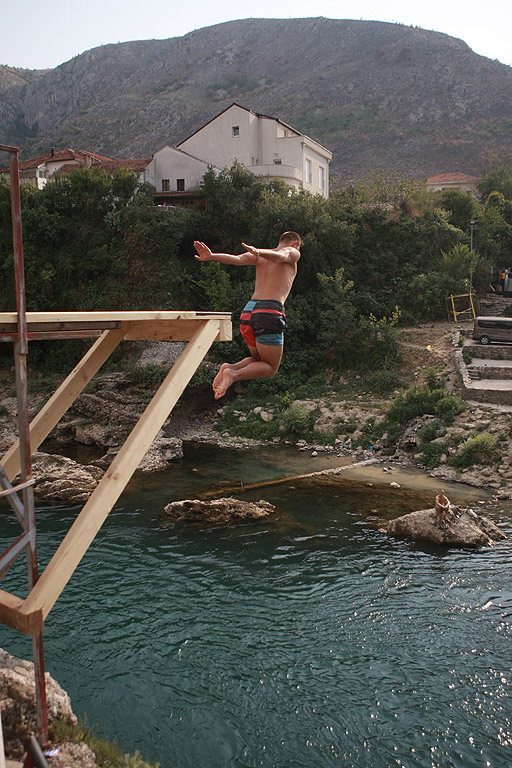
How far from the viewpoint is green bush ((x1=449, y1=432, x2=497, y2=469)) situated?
53.3 feet

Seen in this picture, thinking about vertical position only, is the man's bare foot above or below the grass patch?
above

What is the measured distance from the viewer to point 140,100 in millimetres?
90938

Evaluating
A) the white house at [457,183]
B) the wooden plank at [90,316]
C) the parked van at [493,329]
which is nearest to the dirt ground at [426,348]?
the parked van at [493,329]

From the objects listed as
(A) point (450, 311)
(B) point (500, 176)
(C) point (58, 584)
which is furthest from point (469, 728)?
(B) point (500, 176)

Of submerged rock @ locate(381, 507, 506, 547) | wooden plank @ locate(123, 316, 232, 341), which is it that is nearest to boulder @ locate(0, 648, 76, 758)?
wooden plank @ locate(123, 316, 232, 341)

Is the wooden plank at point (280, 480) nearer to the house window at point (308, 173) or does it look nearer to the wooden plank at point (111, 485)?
the wooden plank at point (111, 485)

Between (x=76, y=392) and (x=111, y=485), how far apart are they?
5.10 feet

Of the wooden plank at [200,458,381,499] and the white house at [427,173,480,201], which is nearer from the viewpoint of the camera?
the wooden plank at [200,458,381,499]

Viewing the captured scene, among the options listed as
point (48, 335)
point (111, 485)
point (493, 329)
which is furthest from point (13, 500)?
point (493, 329)

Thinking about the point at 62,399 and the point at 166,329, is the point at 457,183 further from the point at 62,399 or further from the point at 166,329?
the point at 62,399

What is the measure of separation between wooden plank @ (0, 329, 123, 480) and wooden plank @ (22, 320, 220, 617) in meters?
0.83

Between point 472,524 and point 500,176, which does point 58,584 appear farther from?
point 500,176

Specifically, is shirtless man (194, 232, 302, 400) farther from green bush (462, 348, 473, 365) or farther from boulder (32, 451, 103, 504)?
green bush (462, 348, 473, 365)

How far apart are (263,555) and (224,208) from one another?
22.1m
